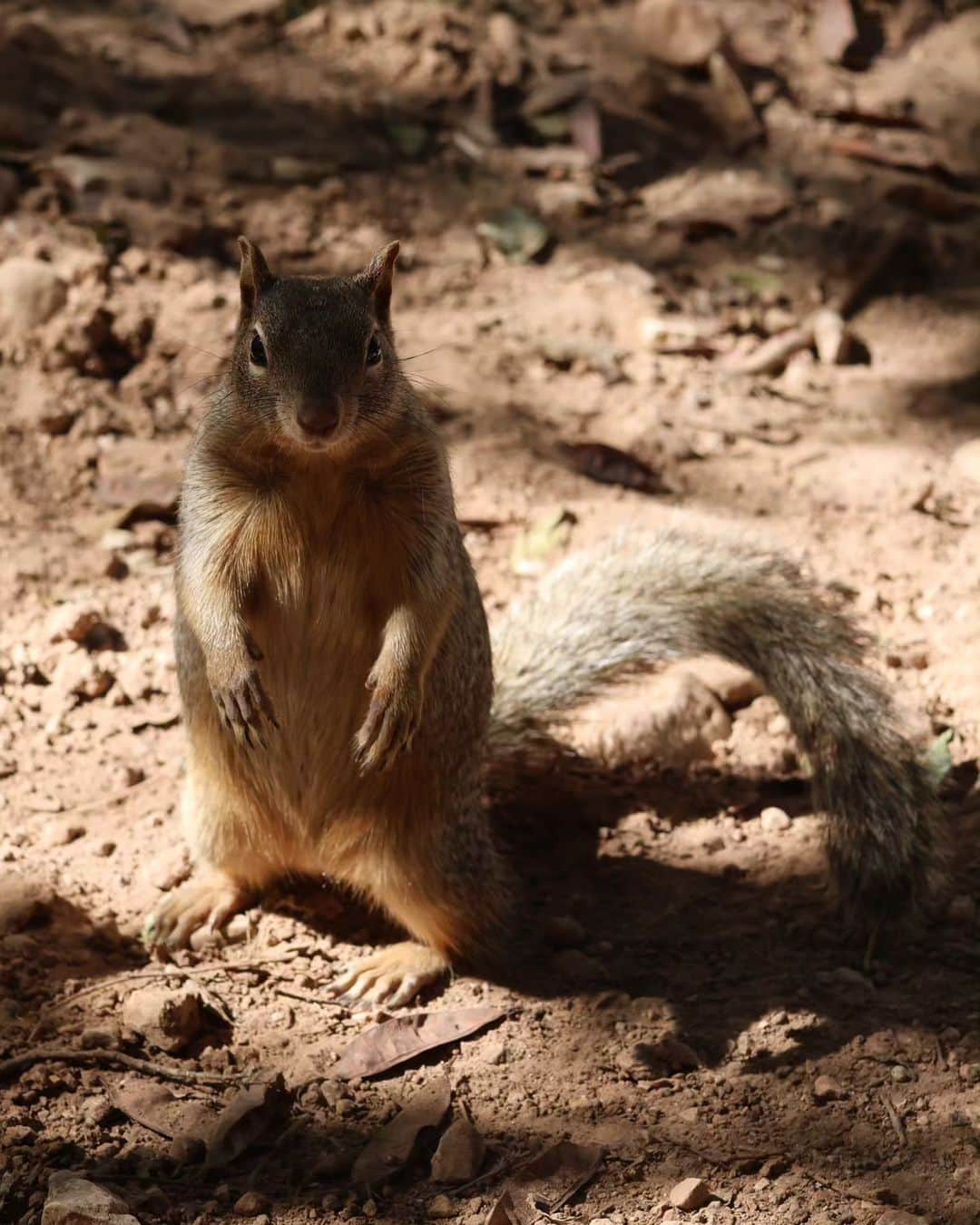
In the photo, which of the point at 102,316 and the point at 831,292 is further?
the point at 831,292

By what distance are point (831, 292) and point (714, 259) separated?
0.52 m

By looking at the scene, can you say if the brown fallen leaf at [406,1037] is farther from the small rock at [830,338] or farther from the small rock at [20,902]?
the small rock at [830,338]

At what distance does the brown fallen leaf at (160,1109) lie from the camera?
3.16 meters

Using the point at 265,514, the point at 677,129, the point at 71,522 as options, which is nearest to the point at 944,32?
the point at 677,129

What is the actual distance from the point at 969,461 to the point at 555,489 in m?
1.46

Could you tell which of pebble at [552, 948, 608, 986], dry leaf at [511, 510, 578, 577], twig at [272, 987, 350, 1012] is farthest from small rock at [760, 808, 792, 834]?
twig at [272, 987, 350, 1012]

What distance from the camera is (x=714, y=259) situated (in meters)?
6.61

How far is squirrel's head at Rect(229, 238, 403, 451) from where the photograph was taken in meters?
3.17

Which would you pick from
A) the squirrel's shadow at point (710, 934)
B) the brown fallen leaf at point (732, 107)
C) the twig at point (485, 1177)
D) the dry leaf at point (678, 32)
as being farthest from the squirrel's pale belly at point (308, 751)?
the dry leaf at point (678, 32)

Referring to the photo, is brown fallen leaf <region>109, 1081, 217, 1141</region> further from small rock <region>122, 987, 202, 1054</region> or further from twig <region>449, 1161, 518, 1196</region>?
twig <region>449, 1161, 518, 1196</region>

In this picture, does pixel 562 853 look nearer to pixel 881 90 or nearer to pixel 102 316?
pixel 102 316

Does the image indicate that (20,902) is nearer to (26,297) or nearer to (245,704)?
(245,704)

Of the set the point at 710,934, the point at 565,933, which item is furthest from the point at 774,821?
the point at 565,933

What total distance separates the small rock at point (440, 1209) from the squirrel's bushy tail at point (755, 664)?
1.33 meters
